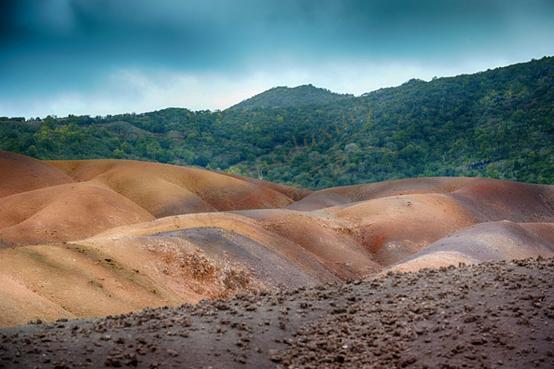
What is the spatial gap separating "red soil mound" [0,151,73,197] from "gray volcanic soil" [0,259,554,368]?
235ft

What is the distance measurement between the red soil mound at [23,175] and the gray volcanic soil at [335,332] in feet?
235

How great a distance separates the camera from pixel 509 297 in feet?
49.4

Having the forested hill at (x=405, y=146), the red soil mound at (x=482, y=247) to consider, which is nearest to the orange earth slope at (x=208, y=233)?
the red soil mound at (x=482, y=247)

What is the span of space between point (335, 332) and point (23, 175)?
8051cm

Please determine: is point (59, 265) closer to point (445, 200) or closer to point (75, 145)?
point (445, 200)

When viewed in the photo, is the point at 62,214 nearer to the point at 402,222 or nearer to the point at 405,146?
the point at 402,222

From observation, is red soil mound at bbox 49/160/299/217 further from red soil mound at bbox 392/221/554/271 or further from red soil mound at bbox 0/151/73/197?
red soil mound at bbox 392/221/554/271

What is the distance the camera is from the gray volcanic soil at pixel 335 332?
1224 cm

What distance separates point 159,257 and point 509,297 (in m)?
23.0

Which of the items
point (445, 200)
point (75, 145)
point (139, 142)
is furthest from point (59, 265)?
point (139, 142)

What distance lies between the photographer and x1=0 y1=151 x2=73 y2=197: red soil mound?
8199 centimetres

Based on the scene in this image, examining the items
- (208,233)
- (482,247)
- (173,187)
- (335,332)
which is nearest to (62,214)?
(208,233)

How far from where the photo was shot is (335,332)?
1497cm

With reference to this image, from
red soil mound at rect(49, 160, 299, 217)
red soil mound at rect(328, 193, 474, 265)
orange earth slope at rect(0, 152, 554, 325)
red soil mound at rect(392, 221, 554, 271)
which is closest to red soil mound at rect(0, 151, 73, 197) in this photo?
orange earth slope at rect(0, 152, 554, 325)
